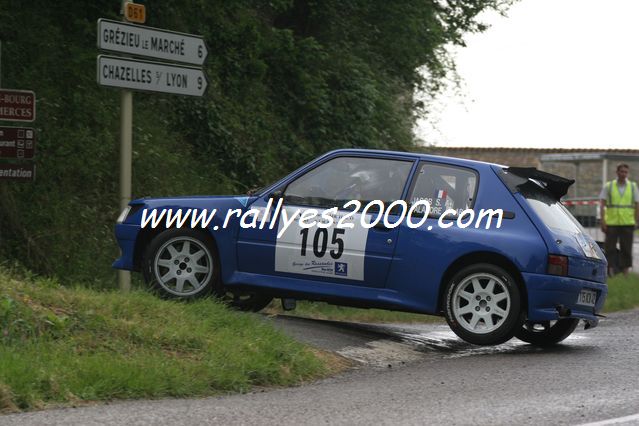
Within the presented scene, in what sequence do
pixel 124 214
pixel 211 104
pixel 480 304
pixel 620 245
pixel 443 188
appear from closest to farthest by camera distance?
1. pixel 480 304
2. pixel 443 188
3. pixel 124 214
4. pixel 211 104
5. pixel 620 245

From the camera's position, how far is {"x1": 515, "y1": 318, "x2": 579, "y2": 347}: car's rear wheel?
11320 mm

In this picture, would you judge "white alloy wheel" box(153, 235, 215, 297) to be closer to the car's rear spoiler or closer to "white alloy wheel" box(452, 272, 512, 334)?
"white alloy wheel" box(452, 272, 512, 334)

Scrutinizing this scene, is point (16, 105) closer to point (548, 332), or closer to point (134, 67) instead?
point (134, 67)

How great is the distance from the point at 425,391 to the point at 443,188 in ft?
10.5

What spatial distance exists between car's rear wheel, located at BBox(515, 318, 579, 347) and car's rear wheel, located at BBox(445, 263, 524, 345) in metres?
0.96

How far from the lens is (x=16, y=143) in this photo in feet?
41.9

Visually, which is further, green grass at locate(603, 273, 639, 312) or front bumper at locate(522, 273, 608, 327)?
green grass at locate(603, 273, 639, 312)

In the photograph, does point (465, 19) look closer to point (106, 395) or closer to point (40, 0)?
point (40, 0)

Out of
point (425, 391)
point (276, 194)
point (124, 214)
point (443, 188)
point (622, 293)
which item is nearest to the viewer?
point (425, 391)

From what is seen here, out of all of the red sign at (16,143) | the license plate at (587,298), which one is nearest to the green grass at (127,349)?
the license plate at (587,298)

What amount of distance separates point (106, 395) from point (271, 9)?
15.0 m

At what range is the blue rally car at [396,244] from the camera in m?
10.4

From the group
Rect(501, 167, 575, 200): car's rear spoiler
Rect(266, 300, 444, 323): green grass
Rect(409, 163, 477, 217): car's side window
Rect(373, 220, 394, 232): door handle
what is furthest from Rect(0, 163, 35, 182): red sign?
Rect(501, 167, 575, 200): car's rear spoiler

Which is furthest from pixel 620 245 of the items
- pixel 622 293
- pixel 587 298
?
pixel 587 298
